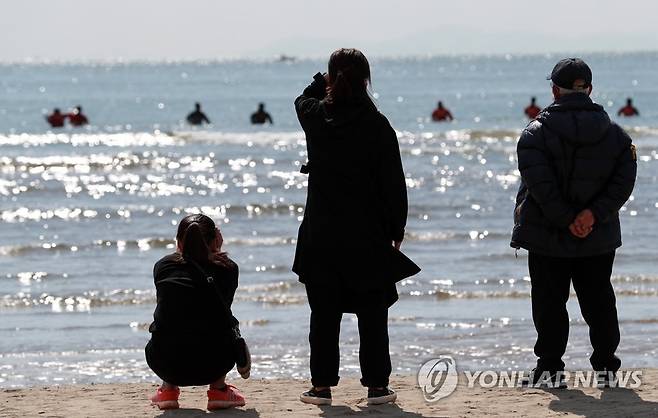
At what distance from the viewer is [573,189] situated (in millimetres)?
5992

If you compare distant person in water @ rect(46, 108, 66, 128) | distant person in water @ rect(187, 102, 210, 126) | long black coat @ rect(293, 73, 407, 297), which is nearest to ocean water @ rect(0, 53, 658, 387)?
long black coat @ rect(293, 73, 407, 297)

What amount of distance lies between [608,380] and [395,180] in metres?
1.54

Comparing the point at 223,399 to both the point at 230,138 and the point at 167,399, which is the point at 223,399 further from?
the point at 230,138

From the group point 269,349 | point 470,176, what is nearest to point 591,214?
point 269,349

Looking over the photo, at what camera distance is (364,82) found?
5754 millimetres

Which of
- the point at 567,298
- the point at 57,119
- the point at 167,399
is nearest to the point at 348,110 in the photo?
the point at 567,298

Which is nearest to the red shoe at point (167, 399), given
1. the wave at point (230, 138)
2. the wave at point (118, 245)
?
the wave at point (118, 245)

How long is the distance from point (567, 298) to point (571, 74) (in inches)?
40.4

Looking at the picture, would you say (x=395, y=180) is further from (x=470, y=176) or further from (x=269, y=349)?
(x=470, y=176)

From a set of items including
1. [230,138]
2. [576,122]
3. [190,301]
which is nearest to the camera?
[190,301]

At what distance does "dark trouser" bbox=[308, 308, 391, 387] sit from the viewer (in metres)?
5.93

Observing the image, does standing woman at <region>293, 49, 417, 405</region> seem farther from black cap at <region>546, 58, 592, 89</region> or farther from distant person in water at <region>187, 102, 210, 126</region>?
distant person in water at <region>187, 102, 210, 126</region>
